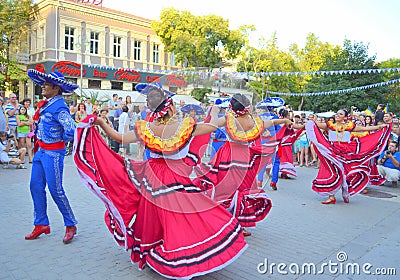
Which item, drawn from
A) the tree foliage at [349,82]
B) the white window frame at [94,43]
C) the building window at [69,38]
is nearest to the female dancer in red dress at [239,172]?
the tree foliage at [349,82]

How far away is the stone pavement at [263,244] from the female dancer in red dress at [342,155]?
1.17 ft

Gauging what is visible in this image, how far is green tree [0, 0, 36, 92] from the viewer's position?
25031 mm

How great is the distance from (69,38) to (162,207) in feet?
92.6

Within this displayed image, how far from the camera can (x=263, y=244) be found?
4.84m

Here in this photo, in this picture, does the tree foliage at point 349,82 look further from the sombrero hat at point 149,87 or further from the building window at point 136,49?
the sombrero hat at point 149,87

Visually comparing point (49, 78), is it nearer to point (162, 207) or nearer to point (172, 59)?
point (162, 207)

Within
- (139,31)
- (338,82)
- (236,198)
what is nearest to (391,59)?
(338,82)

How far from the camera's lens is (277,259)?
4.33 meters

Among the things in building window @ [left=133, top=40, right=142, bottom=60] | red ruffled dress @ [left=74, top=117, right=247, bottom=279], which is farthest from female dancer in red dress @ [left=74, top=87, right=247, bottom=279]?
building window @ [left=133, top=40, right=142, bottom=60]

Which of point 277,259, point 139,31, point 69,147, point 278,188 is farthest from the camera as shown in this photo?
point 139,31

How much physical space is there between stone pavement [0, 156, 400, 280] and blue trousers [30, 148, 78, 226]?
14.8 inches

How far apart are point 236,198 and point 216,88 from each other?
1.75 meters

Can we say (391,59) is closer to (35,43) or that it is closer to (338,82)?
(338,82)

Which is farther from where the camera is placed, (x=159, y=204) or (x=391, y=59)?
(x=391, y=59)
